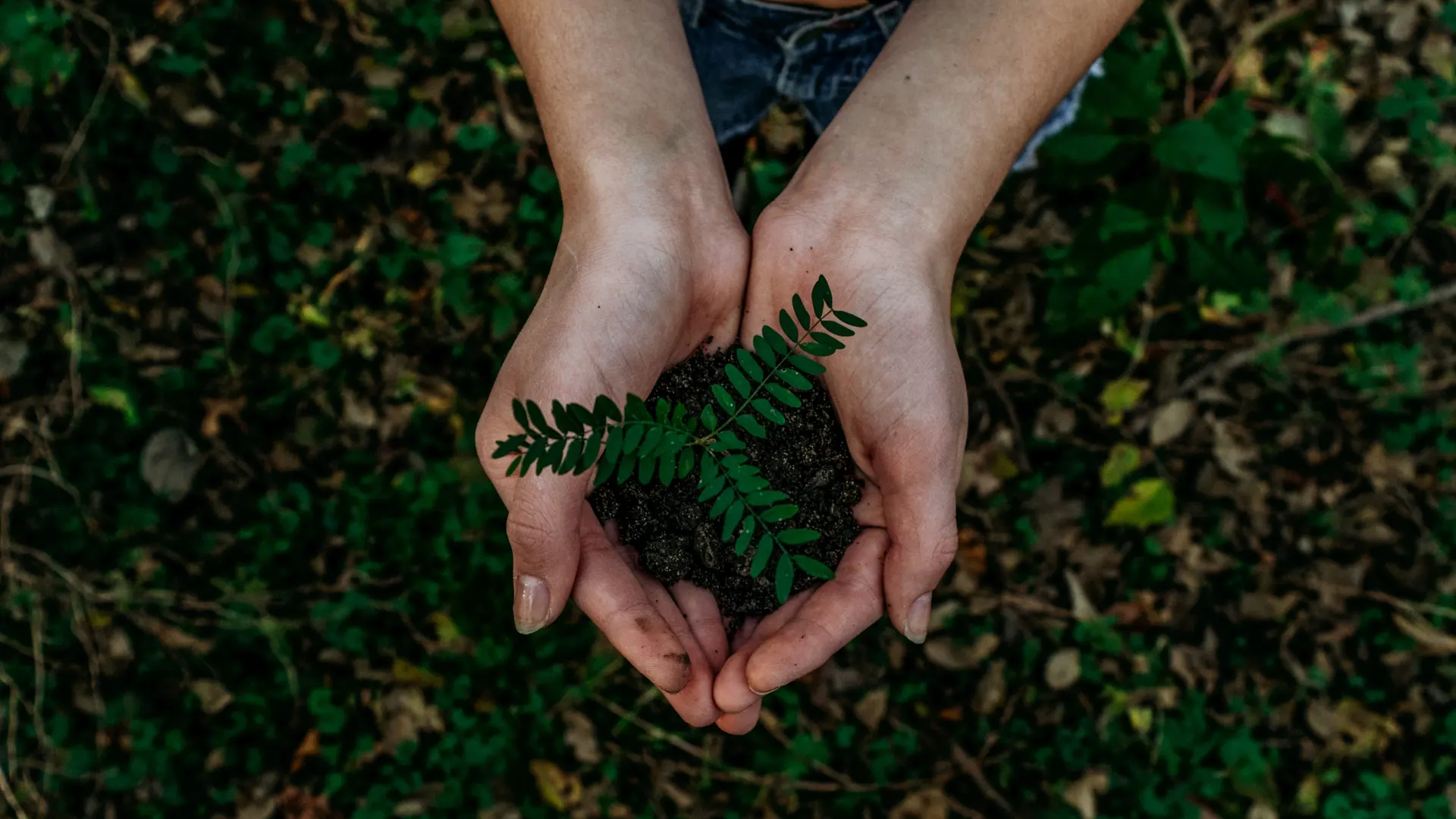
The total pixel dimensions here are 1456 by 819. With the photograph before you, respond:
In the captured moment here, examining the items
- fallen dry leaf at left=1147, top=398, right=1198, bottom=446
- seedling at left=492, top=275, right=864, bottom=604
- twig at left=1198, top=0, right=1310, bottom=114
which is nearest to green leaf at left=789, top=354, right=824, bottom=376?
seedling at left=492, top=275, right=864, bottom=604

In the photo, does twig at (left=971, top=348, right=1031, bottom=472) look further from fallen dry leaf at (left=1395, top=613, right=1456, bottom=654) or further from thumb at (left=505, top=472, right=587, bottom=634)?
thumb at (left=505, top=472, right=587, bottom=634)

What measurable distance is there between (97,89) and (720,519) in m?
3.27

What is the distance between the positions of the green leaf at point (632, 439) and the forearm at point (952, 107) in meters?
1.03

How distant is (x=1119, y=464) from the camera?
393 centimetres

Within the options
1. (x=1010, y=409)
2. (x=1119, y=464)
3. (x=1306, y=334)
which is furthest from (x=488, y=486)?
(x=1306, y=334)

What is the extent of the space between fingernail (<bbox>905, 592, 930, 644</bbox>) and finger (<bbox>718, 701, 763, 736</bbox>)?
1.45 ft

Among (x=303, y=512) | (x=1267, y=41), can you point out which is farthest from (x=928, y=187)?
(x=303, y=512)

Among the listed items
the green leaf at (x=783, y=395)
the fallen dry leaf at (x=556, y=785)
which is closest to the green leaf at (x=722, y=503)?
the green leaf at (x=783, y=395)

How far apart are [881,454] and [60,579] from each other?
327 cm

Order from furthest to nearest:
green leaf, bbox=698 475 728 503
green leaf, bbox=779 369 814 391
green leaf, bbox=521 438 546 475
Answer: green leaf, bbox=779 369 814 391 < green leaf, bbox=698 475 728 503 < green leaf, bbox=521 438 546 475

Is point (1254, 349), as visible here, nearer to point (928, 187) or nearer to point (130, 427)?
point (928, 187)

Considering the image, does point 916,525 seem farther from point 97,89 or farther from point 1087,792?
point 97,89

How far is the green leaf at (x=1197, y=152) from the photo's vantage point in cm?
340

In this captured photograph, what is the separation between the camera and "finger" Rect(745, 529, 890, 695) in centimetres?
253
